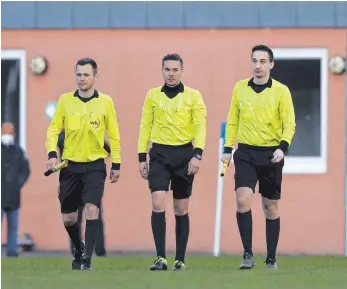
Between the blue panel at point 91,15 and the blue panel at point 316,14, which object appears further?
the blue panel at point 91,15

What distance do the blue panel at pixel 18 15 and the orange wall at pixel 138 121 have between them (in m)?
0.15

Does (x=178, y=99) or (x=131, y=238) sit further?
(x=131, y=238)

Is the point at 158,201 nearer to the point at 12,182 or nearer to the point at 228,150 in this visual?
the point at 228,150

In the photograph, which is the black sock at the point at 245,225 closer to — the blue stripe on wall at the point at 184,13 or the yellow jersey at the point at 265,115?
the yellow jersey at the point at 265,115

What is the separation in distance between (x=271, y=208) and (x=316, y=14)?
8654 millimetres

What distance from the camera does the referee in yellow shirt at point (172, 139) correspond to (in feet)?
49.9

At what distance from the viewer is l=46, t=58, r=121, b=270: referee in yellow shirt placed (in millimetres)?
15180

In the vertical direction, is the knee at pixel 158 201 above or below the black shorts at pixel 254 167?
below

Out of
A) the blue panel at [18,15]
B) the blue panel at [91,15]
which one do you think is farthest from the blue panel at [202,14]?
the blue panel at [18,15]

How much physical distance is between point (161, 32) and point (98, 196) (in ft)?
29.4

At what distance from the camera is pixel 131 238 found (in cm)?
2384

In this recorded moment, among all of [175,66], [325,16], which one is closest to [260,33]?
[325,16]

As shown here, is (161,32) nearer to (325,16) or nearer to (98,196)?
(325,16)

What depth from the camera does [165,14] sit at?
78.0 feet
